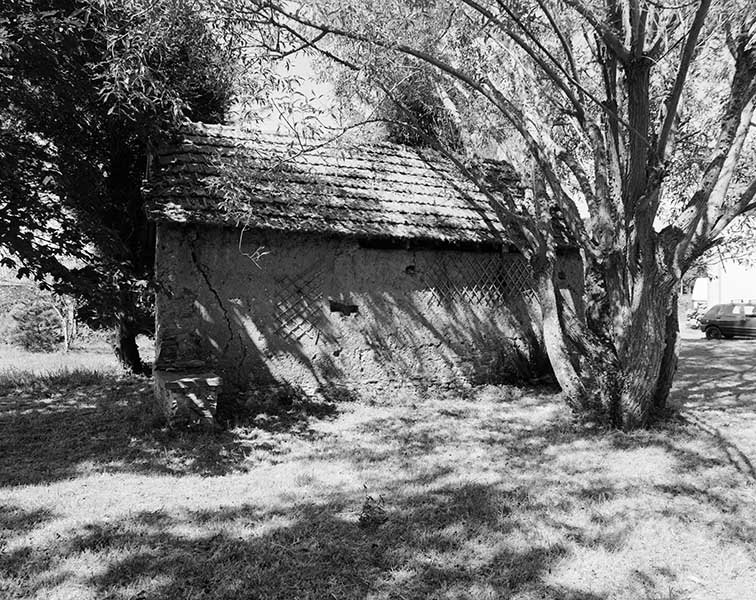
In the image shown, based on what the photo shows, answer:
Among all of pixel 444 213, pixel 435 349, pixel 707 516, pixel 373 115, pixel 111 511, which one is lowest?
pixel 707 516

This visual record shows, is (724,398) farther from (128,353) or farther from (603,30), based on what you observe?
(128,353)

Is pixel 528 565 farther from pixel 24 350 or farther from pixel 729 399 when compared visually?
pixel 24 350

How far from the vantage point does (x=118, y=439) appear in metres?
6.29

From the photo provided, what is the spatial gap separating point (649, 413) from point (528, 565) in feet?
13.2

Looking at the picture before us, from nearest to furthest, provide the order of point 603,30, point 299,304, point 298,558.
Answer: point 298,558
point 603,30
point 299,304

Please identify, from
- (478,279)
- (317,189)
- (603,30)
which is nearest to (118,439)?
(317,189)

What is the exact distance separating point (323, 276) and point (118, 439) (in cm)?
352

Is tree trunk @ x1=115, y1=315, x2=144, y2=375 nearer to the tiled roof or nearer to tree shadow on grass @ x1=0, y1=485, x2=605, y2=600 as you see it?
the tiled roof

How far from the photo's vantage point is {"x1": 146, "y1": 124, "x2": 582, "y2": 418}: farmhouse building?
23.7 feet

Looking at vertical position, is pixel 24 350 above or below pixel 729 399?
above

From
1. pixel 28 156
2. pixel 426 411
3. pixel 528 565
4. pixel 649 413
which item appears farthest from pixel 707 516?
pixel 28 156

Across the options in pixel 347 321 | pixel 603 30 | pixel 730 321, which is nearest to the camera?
pixel 603 30

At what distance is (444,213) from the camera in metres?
9.09

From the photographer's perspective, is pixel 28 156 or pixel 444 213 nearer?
pixel 28 156
